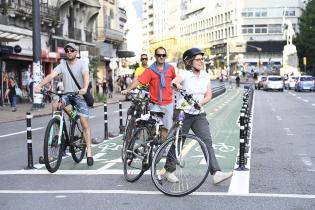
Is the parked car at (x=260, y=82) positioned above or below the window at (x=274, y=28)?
below

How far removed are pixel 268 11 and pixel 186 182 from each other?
4637 inches

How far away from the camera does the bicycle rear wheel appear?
7480mm

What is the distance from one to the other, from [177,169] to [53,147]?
226 cm

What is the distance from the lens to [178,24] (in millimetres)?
159125

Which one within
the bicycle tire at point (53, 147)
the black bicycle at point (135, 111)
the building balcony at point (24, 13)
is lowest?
the bicycle tire at point (53, 147)

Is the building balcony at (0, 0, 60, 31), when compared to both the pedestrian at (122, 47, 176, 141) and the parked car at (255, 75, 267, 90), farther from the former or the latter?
the parked car at (255, 75, 267, 90)

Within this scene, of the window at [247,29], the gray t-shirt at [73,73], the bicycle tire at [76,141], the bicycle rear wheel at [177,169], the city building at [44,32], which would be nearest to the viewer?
the bicycle rear wheel at [177,169]

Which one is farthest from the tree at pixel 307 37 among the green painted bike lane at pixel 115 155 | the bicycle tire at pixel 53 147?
the bicycle tire at pixel 53 147

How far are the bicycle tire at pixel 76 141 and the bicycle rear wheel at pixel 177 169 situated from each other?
232cm

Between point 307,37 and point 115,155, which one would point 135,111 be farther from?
point 307,37

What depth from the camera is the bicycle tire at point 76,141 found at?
31.6ft

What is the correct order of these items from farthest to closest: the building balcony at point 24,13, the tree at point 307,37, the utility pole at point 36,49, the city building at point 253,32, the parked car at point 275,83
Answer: the city building at point 253,32
the tree at point 307,37
the parked car at point 275,83
the building balcony at point 24,13
the utility pole at point 36,49

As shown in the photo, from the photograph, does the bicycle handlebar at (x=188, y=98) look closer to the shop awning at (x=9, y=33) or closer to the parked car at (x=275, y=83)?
the shop awning at (x=9, y=33)

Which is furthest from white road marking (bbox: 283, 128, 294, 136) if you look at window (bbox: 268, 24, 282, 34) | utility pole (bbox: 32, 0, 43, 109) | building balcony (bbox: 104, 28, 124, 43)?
window (bbox: 268, 24, 282, 34)
